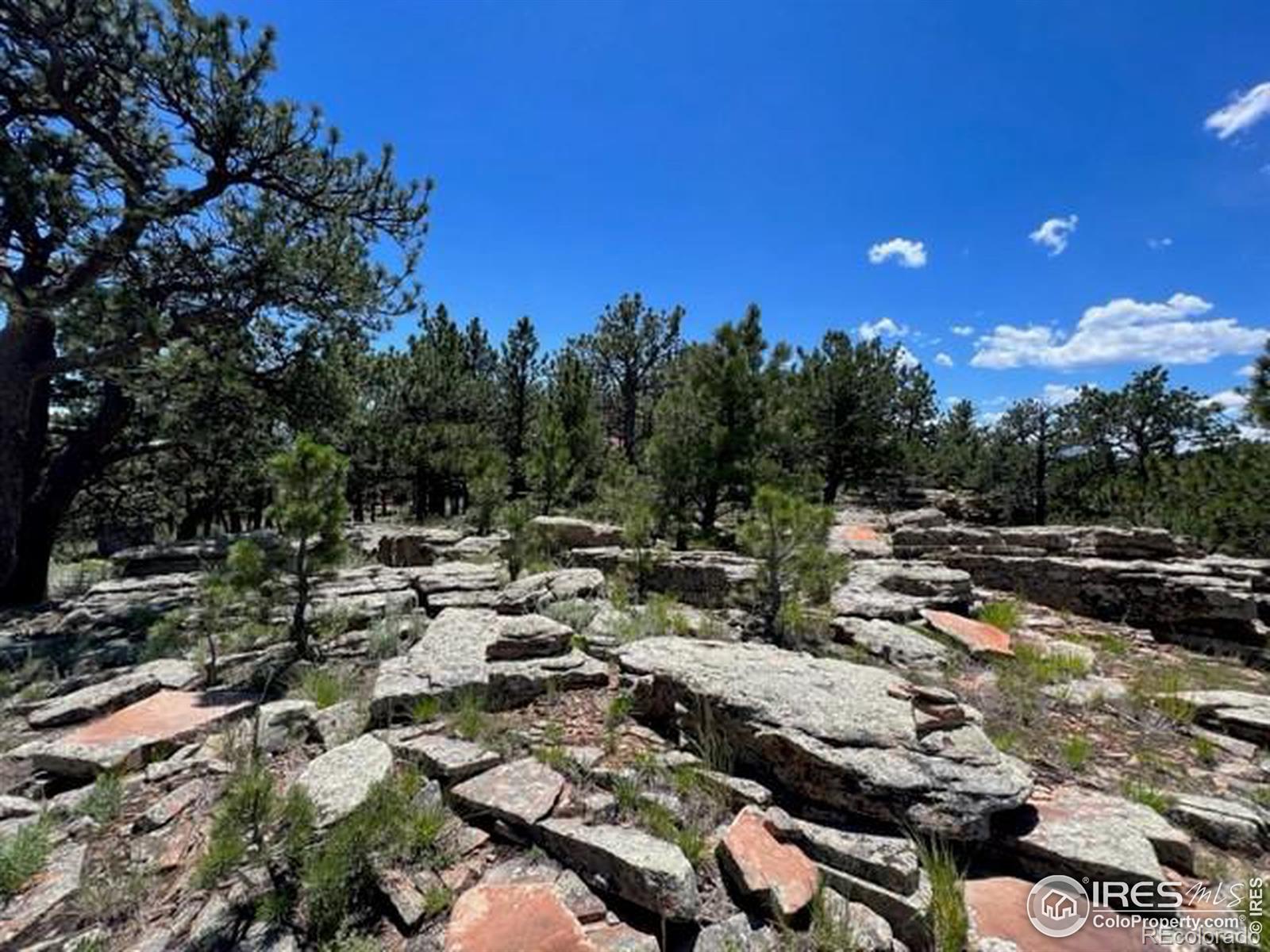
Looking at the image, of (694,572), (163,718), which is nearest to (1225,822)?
(694,572)

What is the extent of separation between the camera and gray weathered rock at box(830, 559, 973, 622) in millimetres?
6410

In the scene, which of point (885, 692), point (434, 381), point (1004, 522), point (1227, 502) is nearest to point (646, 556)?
point (885, 692)

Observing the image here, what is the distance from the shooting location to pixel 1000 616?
267 inches

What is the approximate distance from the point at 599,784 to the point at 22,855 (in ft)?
8.82

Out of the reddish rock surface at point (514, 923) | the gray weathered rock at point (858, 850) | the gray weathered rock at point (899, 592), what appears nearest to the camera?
the reddish rock surface at point (514, 923)

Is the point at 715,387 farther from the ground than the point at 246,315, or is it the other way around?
the point at 246,315

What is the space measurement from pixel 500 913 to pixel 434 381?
2044cm

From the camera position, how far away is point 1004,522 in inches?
1102

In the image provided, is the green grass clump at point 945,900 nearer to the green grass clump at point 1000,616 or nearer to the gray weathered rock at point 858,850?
the gray weathered rock at point 858,850


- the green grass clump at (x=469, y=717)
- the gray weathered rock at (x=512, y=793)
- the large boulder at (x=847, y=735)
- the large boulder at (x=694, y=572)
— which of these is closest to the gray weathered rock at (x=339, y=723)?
the green grass clump at (x=469, y=717)

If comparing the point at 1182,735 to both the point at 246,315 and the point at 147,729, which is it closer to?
the point at 147,729

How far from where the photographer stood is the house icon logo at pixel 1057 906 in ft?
7.46

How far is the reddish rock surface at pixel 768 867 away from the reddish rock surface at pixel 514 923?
0.69 metres

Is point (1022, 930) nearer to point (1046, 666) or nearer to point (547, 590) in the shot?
point (1046, 666)
